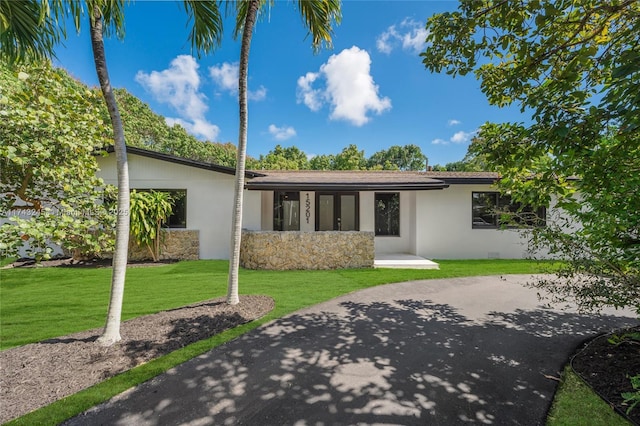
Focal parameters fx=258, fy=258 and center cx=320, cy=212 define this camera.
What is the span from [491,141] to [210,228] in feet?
33.2

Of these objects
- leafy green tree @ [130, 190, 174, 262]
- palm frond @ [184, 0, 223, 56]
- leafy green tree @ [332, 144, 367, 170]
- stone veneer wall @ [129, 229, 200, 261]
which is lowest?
stone veneer wall @ [129, 229, 200, 261]

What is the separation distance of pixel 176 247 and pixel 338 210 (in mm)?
7058

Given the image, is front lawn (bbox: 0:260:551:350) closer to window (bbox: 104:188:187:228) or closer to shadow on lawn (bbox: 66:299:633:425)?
shadow on lawn (bbox: 66:299:633:425)

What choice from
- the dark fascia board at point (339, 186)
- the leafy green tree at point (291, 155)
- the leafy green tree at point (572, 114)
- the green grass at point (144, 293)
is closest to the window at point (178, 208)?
the green grass at point (144, 293)

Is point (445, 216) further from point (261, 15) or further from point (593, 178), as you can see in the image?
point (261, 15)

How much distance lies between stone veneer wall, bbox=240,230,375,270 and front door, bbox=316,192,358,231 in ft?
9.44

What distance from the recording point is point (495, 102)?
13.5 feet

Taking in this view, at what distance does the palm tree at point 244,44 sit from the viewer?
494cm

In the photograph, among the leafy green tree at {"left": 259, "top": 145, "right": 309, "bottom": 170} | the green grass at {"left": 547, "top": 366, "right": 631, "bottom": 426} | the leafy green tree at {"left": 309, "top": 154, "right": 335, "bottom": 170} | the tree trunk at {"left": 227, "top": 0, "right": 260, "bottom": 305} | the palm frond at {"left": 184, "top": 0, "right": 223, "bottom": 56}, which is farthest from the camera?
the leafy green tree at {"left": 309, "top": 154, "right": 335, "bottom": 170}

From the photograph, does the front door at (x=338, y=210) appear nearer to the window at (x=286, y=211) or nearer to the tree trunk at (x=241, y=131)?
the window at (x=286, y=211)

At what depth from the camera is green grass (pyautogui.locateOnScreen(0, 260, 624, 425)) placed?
303 centimetres

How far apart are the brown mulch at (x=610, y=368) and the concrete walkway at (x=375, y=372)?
204 millimetres

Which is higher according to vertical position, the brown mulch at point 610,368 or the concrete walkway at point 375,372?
the brown mulch at point 610,368

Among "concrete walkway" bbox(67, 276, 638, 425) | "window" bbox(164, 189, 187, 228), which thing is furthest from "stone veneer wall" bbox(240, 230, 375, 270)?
"concrete walkway" bbox(67, 276, 638, 425)
